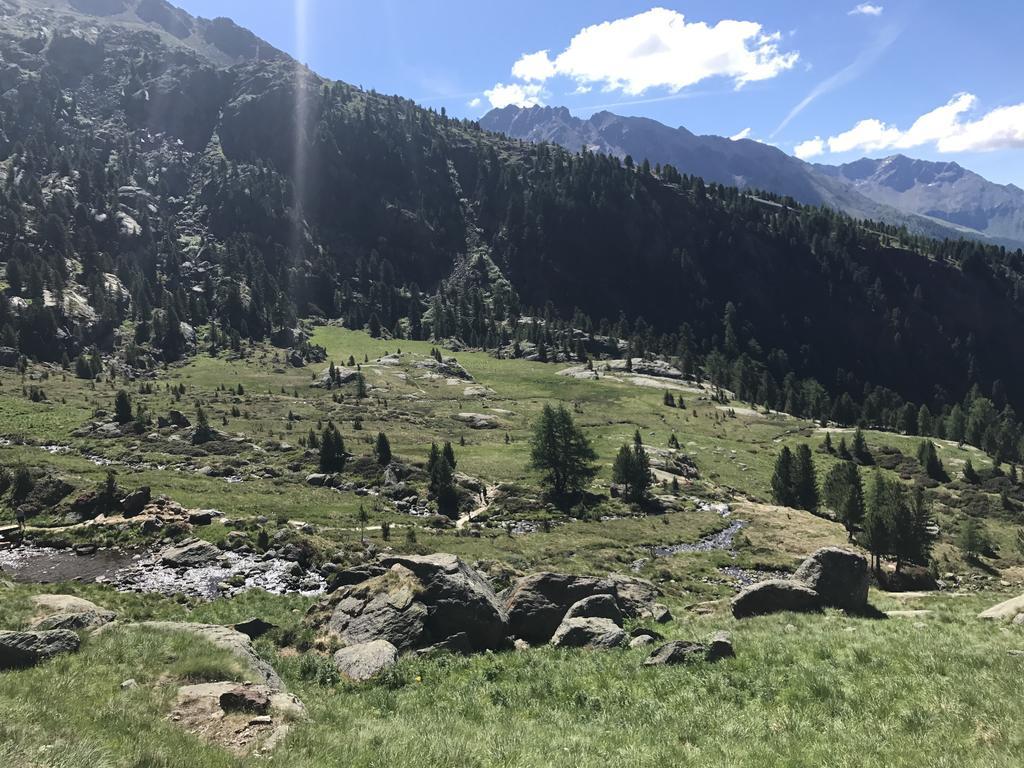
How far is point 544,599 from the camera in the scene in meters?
27.9

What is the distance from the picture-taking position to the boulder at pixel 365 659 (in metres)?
20.7

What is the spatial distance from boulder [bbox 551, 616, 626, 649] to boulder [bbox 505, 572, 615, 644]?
168cm

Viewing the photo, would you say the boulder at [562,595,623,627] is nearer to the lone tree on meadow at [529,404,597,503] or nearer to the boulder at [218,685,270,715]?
the boulder at [218,685,270,715]

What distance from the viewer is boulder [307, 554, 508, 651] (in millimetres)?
24375

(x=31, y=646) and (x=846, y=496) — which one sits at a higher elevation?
(x=31, y=646)

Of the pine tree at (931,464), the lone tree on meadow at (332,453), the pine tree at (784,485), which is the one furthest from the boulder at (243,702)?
the pine tree at (931,464)

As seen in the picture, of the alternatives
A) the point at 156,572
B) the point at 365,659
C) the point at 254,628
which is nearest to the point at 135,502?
the point at 156,572

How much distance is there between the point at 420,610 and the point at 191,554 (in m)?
31.2

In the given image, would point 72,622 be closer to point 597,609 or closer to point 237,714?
point 237,714

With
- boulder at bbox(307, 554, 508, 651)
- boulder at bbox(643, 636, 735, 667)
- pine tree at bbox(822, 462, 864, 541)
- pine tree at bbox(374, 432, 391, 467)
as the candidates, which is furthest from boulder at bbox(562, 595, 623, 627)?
pine tree at bbox(374, 432, 391, 467)

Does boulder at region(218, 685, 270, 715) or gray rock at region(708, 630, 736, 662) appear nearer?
boulder at region(218, 685, 270, 715)

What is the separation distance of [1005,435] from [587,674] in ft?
475

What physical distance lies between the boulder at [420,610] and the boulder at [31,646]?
10.2 meters

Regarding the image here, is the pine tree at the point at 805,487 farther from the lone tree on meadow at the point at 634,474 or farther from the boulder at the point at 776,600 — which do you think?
the boulder at the point at 776,600
